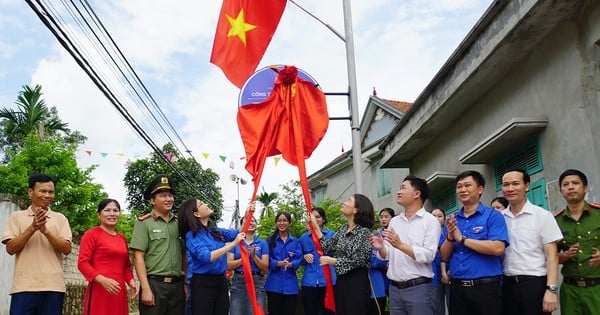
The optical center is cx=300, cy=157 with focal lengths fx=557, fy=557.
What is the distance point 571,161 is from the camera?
19.7 ft

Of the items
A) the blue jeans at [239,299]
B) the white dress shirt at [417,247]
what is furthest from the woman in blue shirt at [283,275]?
the white dress shirt at [417,247]

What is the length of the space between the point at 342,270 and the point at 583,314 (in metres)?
2.00

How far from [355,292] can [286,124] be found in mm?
2235

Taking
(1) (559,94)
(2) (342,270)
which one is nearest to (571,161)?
(1) (559,94)

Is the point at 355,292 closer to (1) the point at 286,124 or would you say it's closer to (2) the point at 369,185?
(1) the point at 286,124

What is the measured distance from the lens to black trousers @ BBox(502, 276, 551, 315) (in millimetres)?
4027

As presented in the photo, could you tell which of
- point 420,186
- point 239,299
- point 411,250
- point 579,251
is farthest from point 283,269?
point 579,251

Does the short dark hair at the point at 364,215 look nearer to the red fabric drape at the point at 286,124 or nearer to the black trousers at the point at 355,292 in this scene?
the black trousers at the point at 355,292

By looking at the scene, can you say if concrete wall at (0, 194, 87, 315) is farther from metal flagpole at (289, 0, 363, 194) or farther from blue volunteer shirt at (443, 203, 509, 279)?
blue volunteer shirt at (443, 203, 509, 279)

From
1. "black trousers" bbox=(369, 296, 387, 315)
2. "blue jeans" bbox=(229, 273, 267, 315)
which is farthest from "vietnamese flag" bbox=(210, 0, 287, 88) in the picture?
"black trousers" bbox=(369, 296, 387, 315)

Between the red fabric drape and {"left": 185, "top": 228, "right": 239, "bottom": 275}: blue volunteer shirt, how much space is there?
1.09 meters

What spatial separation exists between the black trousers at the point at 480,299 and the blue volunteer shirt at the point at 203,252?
2141 millimetres

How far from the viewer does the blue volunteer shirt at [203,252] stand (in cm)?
489

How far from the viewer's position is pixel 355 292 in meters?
5.09
